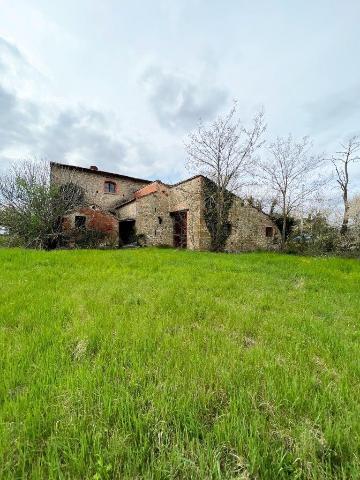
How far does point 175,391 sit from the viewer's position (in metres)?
1.98

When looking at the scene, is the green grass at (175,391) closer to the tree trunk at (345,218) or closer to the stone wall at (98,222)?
the stone wall at (98,222)

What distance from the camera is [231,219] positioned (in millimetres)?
22125

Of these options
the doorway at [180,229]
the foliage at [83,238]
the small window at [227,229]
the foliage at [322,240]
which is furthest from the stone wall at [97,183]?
the foliage at [322,240]

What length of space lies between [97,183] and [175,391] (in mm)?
26965

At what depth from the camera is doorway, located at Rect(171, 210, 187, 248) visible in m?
22.7

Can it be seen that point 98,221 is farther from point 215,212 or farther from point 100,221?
point 215,212

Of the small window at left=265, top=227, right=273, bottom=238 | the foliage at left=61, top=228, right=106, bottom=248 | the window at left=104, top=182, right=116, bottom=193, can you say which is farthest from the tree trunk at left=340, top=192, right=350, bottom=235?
the window at left=104, top=182, right=116, bottom=193

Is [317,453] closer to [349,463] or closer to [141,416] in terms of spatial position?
[349,463]

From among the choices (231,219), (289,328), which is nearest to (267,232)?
(231,219)

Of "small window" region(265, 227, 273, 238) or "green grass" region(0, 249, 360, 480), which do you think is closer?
"green grass" region(0, 249, 360, 480)

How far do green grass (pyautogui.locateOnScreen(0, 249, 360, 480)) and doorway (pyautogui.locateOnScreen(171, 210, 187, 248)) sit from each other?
18.2 meters

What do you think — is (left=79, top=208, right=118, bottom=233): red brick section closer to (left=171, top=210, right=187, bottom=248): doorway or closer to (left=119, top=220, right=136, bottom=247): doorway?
(left=119, top=220, right=136, bottom=247): doorway

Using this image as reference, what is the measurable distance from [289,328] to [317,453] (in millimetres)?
2236

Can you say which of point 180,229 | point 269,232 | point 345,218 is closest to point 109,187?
point 180,229
